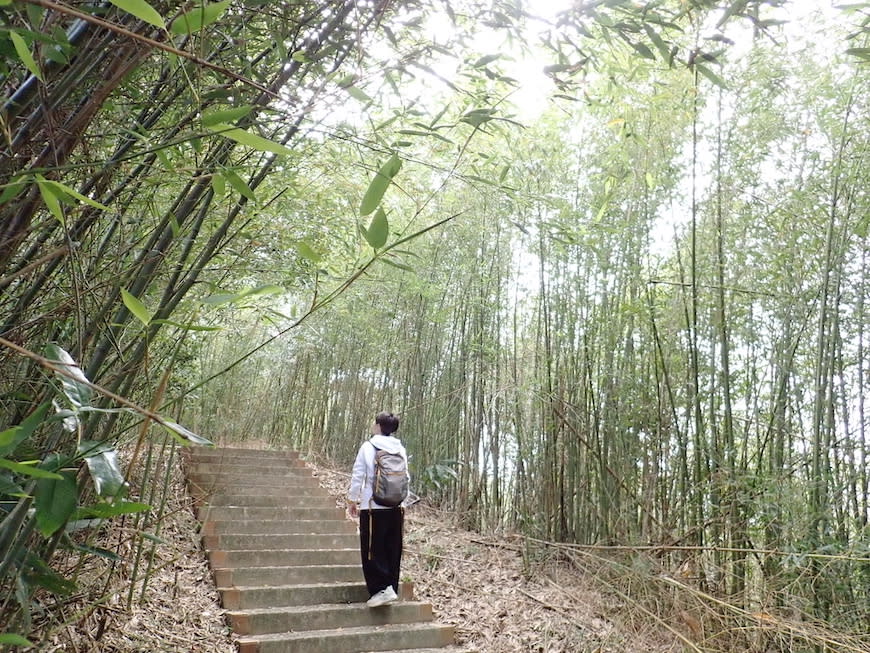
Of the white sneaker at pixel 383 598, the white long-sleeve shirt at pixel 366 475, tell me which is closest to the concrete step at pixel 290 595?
the white sneaker at pixel 383 598

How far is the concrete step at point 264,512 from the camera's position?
4422 millimetres

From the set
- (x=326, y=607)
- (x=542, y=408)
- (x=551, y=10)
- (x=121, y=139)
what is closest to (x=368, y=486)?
(x=326, y=607)

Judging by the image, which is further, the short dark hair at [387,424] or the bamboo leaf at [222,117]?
the short dark hair at [387,424]

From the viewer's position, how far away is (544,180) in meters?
4.59

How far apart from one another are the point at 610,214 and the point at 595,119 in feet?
2.66

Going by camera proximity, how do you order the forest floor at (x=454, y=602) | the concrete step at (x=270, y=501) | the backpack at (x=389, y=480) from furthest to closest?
the concrete step at (x=270, y=501) < the backpack at (x=389, y=480) < the forest floor at (x=454, y=602)

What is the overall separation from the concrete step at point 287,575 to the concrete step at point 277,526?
18.0 inches

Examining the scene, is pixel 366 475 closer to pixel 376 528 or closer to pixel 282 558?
pixel 376 528

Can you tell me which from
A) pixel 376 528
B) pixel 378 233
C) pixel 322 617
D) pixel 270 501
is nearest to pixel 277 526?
pixel 270 501

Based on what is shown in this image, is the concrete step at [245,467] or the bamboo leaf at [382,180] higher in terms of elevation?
the bamboo leaf at [382,180]

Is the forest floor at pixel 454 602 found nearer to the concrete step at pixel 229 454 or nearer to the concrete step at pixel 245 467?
the concrete step at pixel 245 467

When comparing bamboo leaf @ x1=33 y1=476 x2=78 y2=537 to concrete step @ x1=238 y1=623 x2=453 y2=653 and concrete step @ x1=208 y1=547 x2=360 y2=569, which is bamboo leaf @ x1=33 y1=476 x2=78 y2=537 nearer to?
concrete step @ x1=238 y1=623 x2=453 y2=653

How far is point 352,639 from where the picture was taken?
337cm

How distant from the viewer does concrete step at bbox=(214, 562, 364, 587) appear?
11.9 feet
